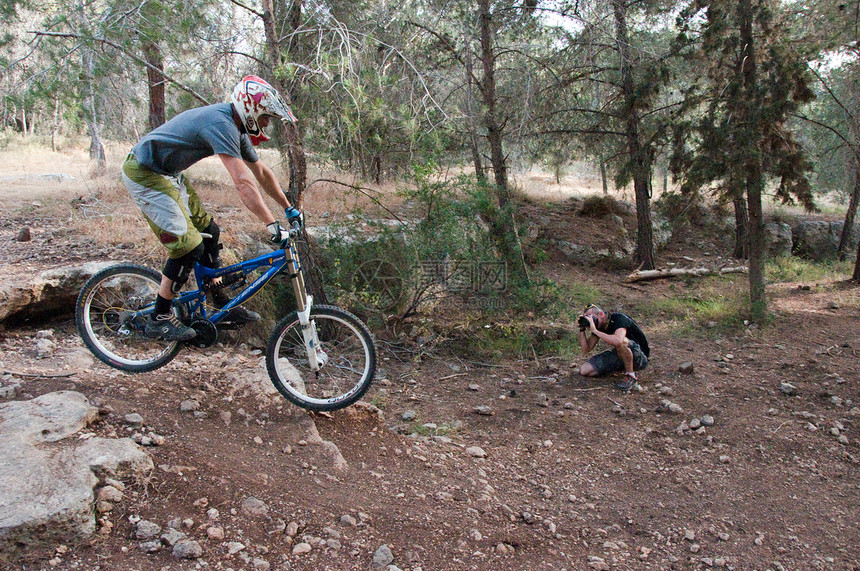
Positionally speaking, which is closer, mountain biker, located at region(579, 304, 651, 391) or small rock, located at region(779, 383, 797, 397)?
small rock, located at region(779, 383, 797, 397)

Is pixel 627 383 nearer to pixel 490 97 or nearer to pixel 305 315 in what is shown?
pixel 305 315

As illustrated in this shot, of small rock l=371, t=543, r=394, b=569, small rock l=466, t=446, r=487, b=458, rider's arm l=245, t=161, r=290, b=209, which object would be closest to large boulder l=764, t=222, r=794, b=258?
small rock l=466, t=446, r=487, b=458

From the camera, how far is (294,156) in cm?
588

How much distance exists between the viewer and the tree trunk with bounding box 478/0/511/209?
372 inches

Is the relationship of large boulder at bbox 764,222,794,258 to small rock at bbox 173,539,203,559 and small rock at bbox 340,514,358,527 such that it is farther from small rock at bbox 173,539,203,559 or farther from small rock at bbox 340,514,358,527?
small rock at bbox 173,539,203,559

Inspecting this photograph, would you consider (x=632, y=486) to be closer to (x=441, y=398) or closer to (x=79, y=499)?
(x=441, y=398)

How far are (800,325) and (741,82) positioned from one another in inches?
164

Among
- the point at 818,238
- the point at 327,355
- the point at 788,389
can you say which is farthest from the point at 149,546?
the point at 818,238

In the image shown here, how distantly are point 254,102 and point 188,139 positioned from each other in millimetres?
493

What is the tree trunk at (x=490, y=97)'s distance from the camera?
9.45 metres

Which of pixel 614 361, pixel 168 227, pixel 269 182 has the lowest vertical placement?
pixel 614 361

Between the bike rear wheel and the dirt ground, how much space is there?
202 millimetres

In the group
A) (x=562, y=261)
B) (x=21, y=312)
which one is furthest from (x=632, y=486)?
(x=562, y=261)

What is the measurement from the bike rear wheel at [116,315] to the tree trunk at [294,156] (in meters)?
2.11
